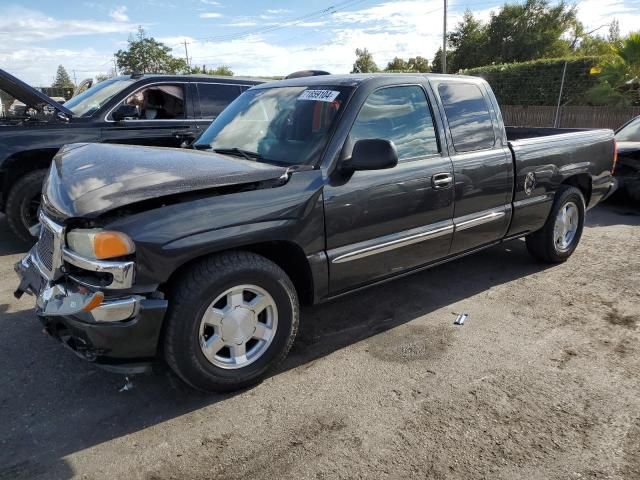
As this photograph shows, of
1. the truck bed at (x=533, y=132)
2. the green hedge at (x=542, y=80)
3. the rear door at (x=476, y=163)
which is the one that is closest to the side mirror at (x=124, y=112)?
the rear door at (x=476, y=163)

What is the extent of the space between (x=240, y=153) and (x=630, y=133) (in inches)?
304

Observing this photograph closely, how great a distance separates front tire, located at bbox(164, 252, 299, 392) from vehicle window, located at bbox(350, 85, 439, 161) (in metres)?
1.17

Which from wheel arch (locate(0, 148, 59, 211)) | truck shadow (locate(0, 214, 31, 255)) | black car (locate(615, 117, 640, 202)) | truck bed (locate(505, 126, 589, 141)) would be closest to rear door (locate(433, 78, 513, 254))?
truck bed (locate(505, 126, 589, 141))

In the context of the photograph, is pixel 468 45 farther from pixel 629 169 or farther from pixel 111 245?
pixel 111 245

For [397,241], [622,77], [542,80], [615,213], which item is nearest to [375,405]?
[397,241]

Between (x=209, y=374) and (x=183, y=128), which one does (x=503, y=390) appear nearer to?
(x=209, y=374)

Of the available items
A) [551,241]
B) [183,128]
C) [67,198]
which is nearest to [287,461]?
A: [67,198]

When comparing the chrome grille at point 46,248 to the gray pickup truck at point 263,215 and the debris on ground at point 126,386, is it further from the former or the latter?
the debris on ground at point 126,386

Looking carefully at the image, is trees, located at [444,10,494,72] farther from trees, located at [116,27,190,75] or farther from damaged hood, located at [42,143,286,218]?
damaged hood, located at [42,143,286,218]

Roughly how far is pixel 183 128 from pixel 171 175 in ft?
13.3

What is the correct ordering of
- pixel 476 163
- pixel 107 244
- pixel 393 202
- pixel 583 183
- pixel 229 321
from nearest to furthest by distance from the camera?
pixel 107 244 → pixel 229 321 → pixel 393 202 → pixel 476 163 → pixel 583 183

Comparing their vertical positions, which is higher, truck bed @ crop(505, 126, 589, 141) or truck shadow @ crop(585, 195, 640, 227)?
truck bed @ crop(505, 126, 589, 141)

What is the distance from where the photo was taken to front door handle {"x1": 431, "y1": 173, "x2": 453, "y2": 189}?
3698 mm

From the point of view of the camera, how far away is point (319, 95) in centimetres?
349
